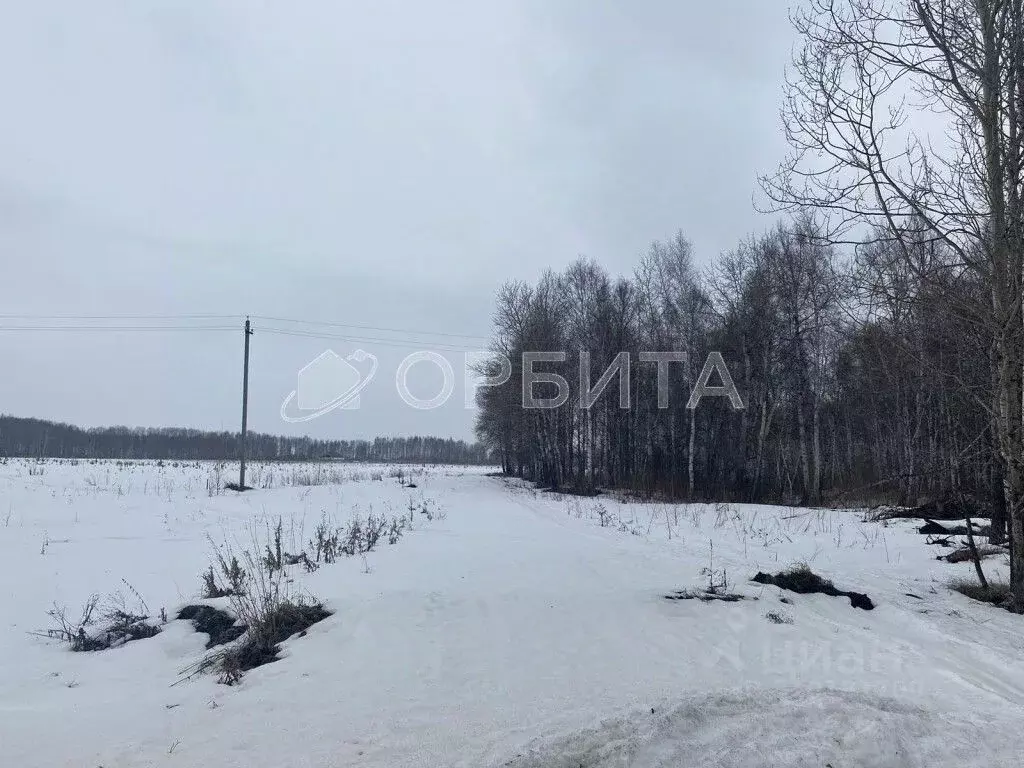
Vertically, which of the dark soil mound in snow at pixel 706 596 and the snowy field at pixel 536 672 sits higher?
the dark soil mound in snow at pixel 706 596

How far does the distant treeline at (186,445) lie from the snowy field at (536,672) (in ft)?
223

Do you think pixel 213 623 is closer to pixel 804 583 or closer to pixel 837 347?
pixel 804 583

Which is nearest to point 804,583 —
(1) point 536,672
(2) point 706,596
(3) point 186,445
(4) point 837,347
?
(2) point 706,596

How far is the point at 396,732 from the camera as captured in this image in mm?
3467

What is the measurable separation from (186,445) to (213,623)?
112395mm

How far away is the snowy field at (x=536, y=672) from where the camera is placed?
3.22 meters

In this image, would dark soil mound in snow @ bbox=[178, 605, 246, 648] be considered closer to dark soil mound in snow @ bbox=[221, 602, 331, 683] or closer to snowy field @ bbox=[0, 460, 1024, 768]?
snowy field @ bbox=[0, 460, 1024, 768]

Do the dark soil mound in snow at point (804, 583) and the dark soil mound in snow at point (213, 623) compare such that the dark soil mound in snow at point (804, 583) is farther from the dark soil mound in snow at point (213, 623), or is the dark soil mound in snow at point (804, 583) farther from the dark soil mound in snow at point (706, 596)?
the dark soil mound in snow at point (213, 623)

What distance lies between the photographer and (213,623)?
19.0ft

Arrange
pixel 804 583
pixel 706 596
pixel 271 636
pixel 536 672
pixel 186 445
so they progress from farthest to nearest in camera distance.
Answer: pixel 186 445 → pixel 804 583 → pixel 706 596 → pixel 271 636 → pixel 536 672

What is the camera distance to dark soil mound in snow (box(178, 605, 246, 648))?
5.42 m

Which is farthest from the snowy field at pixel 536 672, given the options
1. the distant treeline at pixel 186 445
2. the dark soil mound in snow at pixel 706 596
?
the distant treeline at pixel 186 445

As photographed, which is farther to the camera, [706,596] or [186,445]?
[186,445]

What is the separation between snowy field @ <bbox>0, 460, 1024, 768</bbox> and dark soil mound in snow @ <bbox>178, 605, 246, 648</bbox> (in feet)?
0.43
